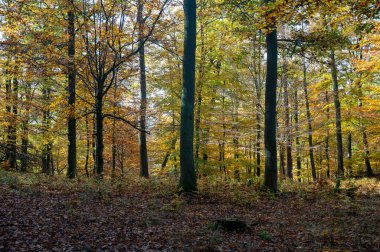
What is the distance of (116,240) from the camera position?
235 inches

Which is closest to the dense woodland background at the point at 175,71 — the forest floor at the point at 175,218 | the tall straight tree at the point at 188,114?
the tall straight tree at the point at 188,114

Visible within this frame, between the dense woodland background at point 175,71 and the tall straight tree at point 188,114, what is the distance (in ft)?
5.13

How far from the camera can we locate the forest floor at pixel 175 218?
5777 millimetres

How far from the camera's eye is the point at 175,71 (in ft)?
57.7

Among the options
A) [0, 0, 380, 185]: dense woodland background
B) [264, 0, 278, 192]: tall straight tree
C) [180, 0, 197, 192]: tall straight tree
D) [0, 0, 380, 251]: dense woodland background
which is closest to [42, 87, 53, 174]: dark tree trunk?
[0, 0, 380, 185]: dense woodland background

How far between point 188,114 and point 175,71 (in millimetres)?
7937

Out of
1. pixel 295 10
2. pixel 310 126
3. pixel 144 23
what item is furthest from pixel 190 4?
pixel 310 126

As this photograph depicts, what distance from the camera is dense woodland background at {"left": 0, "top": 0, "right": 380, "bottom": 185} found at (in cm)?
1104

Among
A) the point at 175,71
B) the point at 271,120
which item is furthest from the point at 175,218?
the point at 175,71

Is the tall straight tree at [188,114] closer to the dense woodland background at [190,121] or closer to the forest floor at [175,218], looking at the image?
the dense woodland background at [190,121]

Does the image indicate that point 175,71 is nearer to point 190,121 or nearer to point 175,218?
point 190,121

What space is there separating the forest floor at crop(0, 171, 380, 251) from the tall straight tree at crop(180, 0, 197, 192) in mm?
706

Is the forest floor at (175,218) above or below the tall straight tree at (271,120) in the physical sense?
below

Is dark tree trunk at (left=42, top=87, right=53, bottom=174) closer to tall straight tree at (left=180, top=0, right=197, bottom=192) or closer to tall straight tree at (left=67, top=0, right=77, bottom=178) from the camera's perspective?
tall straight tree at (left=67, top=0, right=77, bottom=178)
